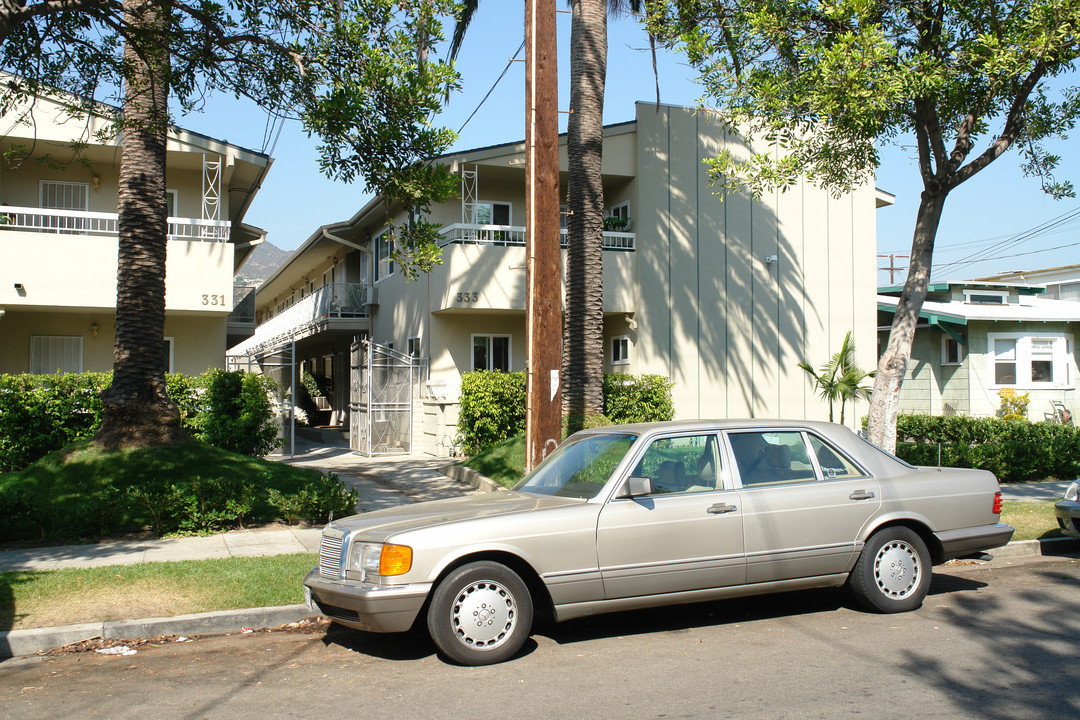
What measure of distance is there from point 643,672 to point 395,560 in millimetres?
1723

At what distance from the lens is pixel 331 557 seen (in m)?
6.08

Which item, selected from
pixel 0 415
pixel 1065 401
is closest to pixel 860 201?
pixel 1065 401

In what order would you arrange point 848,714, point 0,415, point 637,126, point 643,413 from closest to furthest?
point 848,714, point 0,415, point 643,413, point 637,126

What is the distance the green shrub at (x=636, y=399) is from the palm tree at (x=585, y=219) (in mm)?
2863

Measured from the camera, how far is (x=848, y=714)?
Result: 467 cm

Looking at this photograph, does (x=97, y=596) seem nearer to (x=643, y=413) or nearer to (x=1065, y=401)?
(x=643, y=413)

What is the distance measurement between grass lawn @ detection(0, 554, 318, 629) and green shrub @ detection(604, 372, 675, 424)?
35.3 ft

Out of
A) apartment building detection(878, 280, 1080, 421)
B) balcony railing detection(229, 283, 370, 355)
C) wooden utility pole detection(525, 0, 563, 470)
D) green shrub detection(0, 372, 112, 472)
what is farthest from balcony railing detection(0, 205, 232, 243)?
apartment building detection(878, 280, 1080, 421)

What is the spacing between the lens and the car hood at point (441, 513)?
5848 millimetres

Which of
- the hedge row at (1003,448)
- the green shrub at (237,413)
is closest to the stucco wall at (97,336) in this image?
the green shrub at (237,413)

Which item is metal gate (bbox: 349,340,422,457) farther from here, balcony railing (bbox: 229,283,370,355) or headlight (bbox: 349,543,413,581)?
headlight (bbox: 349,543,413,581)

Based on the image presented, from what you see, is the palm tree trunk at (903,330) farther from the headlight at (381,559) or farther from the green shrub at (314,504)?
the headlight at (381,559)

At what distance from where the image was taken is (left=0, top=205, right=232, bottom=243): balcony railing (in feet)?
54.6

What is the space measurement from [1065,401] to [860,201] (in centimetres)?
792
